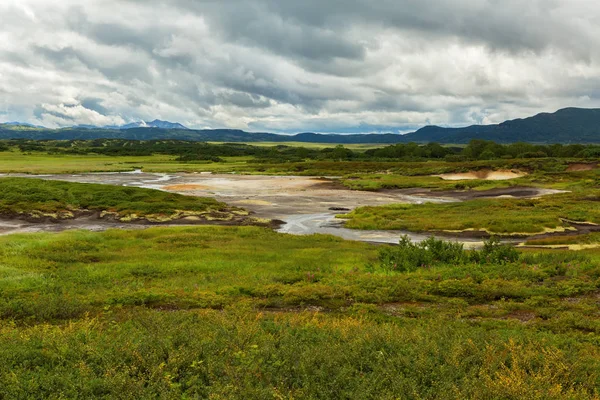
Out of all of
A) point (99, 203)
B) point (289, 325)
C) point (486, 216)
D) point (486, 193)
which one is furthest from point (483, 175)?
point (289, 325)

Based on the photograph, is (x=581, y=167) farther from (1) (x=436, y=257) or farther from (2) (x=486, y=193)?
(1) (x=436, y=257)

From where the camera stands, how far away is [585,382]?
31.0ft

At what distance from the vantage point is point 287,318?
15.2 meters

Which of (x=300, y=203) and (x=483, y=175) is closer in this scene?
(x=300, y=203)

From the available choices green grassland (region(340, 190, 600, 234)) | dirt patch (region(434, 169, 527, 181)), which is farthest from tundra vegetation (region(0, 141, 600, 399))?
dirt patch (region(434, 169, 527, 181))

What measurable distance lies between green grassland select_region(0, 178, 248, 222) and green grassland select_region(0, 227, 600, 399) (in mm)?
25386

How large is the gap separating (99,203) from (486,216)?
5581 centimetres

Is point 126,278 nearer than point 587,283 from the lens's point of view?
No

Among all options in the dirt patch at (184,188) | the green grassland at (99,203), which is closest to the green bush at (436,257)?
the green grassland at (99,203)

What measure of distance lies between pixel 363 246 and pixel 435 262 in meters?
9.84

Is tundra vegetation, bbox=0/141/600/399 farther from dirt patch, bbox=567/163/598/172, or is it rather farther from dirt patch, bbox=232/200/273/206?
dirt patch, bbox=567/163/598/172

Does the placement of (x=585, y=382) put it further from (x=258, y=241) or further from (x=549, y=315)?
(x=258, y=241)

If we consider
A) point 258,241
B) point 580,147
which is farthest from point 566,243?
point 580,147

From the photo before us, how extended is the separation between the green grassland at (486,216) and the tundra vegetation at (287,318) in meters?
6.41
